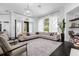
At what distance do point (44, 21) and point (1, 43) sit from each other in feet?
24.4

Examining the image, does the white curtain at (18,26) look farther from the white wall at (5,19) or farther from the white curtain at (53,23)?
the white curtain at (53,23)

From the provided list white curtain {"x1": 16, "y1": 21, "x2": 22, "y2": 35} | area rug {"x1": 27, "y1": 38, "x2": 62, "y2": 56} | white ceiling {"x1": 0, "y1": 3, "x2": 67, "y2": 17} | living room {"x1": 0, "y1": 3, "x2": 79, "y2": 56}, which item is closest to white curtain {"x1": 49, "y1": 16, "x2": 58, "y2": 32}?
living room {"x1": 0, "y1": 3, "x2": 79, "y2": 56}

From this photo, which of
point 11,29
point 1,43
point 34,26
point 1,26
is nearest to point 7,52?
point 1,43

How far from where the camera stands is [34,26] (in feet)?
32.1

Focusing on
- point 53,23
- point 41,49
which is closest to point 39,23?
point 53,23

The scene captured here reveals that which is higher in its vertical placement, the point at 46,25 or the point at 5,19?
the point at 5,19

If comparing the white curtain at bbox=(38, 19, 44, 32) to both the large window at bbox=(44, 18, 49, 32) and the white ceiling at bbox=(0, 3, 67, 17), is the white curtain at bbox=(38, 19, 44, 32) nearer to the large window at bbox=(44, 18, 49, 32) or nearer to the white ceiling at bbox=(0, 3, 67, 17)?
the large window at bbox=(44, 18, 49, 32)

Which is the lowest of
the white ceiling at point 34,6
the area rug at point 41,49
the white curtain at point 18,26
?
the area rug at point 41,49

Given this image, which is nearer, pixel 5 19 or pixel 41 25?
pixel 5 19

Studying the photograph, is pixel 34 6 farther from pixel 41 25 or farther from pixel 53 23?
pixel 41 25

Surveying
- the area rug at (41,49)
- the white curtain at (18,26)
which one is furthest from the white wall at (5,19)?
the area rug at (41,49)

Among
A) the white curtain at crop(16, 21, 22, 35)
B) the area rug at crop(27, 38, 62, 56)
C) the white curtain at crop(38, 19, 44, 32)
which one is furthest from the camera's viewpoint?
the white curtain at crop(38, 19, 44, 32)

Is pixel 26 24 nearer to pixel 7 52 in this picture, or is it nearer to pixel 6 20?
pixel 6 20

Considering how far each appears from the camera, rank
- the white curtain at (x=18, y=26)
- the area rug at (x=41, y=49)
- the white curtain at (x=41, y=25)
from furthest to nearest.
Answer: the white curtain at (x=41, y=25), the white curtain at (x=18, y=26), the area rug at (x=41, y=49)
